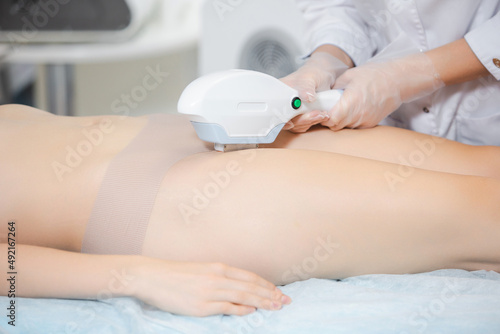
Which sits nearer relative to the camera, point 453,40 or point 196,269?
point 196,269

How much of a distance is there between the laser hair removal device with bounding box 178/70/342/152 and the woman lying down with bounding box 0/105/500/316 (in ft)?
0.12

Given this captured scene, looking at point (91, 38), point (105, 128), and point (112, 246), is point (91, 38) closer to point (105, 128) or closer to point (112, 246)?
point (105, 128)

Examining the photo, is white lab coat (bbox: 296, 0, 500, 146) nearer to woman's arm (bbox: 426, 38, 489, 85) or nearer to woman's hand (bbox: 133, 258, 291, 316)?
woman's arm (bbox: 426, 38, 489, 85)

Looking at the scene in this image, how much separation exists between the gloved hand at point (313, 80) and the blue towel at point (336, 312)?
28 cm

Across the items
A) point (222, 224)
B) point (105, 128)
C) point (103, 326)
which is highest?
point (105, 128)

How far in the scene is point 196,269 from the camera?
637 mm

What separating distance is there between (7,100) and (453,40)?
1858 mm

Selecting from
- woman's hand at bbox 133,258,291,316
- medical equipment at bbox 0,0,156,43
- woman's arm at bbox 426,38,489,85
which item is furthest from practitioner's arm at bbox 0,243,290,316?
medical equipment at bbox 0,0,156,43

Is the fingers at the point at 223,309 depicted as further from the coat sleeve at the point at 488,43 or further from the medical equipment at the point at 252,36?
the medical equipment at the point at 252,36

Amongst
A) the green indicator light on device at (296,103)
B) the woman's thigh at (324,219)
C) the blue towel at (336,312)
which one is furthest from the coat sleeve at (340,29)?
the blue towel at (336,312)

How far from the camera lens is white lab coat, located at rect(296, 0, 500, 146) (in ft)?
3.09

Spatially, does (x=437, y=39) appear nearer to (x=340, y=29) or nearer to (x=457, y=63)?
(x=457, y=63)

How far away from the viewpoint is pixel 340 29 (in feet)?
3.61

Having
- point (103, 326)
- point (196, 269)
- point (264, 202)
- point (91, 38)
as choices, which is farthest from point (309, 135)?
point (91, 38)
